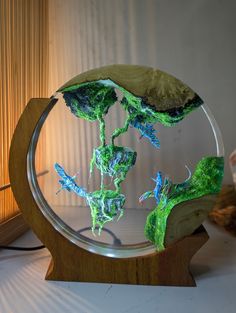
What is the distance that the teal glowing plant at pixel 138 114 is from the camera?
16.7 inches

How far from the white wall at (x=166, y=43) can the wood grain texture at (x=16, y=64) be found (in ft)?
0.22

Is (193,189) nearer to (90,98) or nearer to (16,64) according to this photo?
(90,98)

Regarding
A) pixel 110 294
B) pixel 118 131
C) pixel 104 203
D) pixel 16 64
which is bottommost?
pixel 110 294

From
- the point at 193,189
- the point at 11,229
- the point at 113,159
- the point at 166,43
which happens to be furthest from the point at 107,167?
the point at 166,43

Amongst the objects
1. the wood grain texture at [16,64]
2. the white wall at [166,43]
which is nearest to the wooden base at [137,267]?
the wood grain texture at [16,64]

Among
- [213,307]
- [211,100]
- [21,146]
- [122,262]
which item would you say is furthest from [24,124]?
[211,100]

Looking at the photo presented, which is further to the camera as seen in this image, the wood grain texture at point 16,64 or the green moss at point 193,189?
the wood grain texture at point 16,64

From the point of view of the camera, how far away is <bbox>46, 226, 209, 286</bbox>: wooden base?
1.52 ft

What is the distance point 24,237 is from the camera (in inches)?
26.6

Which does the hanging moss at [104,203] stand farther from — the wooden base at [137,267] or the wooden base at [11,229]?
the wooden base at [11,229]

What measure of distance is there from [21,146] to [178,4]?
653mm

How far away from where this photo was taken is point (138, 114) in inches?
18.2

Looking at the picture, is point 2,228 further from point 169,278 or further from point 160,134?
point 160,134

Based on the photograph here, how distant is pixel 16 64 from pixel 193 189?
503 mm
